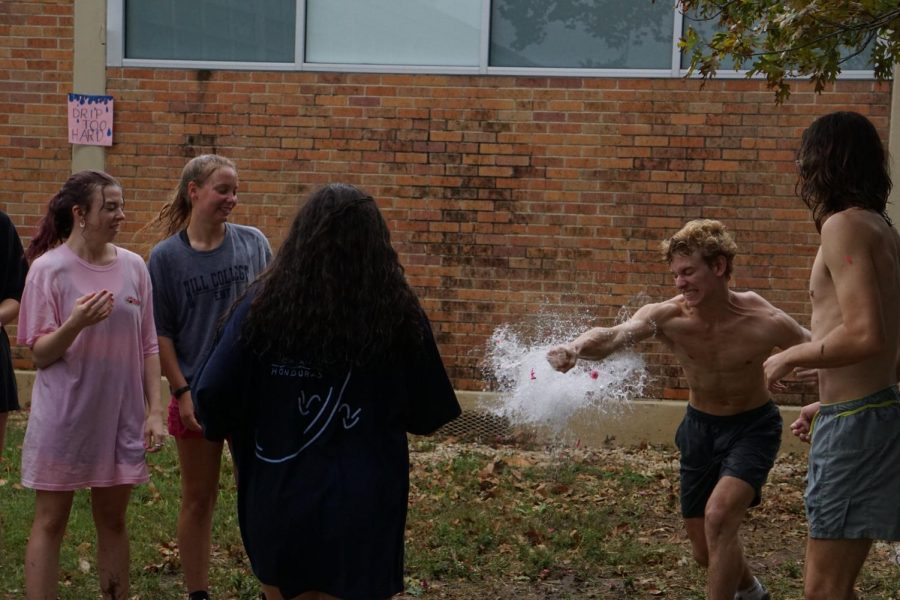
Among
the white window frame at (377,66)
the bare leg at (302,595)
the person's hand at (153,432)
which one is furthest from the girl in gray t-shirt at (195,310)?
the white window frame at (377,66)

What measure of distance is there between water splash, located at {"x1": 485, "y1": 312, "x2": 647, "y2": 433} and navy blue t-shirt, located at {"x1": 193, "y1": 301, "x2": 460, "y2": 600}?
20.5 feet

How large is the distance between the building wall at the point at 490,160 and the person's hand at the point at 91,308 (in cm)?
562

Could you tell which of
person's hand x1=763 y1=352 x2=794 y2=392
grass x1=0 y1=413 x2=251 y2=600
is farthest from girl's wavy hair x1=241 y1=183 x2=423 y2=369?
grass x1=0 y1=413 x2=251 y2=600

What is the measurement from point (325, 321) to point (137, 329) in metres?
1.89

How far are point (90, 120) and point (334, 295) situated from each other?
7.77 meters

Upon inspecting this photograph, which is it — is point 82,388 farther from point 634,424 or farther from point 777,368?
point 634,424

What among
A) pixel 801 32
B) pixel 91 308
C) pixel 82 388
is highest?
pixel 801 32

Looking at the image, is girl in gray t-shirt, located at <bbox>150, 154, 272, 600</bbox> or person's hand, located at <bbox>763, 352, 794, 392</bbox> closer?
person's hand, located at <bbox>763, 352, 794, 392</bbox>

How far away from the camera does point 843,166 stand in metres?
4.02

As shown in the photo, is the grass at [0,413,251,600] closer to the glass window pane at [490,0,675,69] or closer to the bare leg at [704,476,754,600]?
the bare leg at [704,476,754,600]

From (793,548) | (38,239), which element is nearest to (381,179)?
(793,548)

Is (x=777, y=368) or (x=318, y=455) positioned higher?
(x=777, y=368)

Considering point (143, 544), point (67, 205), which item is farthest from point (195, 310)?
point (143, 544)

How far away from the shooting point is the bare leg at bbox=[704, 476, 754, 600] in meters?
5.23
